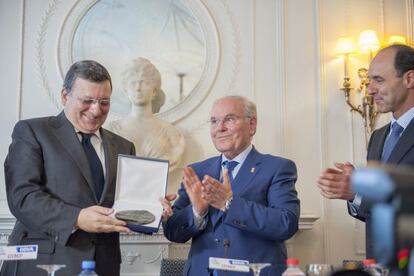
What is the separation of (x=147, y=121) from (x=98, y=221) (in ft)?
7.25

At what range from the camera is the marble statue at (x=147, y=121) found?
13.1 feet

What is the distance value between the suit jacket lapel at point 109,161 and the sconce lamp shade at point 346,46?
2.63 meters

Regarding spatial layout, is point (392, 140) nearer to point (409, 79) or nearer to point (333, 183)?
point (409, 79)

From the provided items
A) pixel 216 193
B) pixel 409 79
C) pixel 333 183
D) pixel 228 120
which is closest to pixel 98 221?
pixel 216 193

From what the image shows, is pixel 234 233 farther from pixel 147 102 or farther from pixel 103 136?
pixel 147 102

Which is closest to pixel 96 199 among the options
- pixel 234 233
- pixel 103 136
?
pixel 103 136

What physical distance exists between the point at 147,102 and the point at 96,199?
2.09 meters

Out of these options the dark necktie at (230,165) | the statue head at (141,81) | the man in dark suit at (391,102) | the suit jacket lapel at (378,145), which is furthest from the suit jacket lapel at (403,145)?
the statue head at (141,81)

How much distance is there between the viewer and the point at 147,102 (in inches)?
161

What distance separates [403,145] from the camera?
2.21 metres

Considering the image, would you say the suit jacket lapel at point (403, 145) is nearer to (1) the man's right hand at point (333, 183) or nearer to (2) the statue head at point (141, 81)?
(1) the man's right hand at point (333, 183)

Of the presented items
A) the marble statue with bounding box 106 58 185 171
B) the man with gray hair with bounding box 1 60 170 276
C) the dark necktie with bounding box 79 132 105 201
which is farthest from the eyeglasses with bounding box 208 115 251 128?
the marble statue with bounding box 106 58 185 171

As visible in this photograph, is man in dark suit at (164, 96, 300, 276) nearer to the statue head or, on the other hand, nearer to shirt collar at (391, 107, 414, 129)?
shirt collar at (391, 107, 414, 129)

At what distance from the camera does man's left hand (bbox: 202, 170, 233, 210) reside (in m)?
2.03
